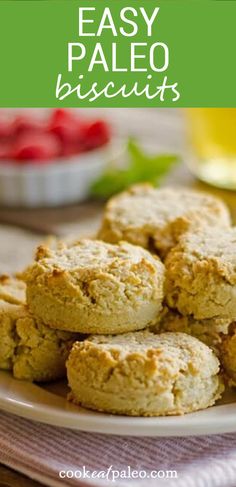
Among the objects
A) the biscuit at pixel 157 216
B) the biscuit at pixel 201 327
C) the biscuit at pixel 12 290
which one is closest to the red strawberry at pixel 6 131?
the biscuit at pixel 157 216

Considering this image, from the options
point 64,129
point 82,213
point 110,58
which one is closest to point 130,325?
point 110,58

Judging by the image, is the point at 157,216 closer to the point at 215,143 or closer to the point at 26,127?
the point at 215,143

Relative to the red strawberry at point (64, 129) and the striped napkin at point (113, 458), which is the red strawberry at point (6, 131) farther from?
the striped napkin at point (113, 458)

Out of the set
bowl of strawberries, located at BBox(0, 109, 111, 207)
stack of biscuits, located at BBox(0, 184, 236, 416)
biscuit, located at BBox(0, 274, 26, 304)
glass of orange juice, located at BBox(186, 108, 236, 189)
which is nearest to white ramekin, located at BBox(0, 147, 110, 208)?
bowl of strawberries, located at BBox(0, 109, 111, 207)

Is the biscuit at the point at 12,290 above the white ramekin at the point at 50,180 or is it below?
above

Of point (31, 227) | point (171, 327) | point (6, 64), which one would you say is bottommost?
point (31, 227)

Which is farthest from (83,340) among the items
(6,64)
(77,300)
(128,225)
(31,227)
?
(31,227)

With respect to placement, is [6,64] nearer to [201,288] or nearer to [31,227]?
[31,227]

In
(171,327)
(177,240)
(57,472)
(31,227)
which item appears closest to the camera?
(57,472)
